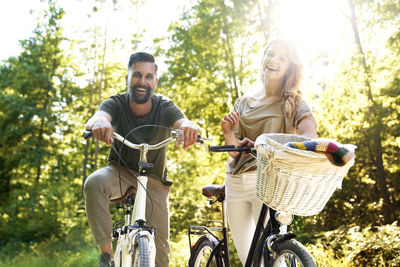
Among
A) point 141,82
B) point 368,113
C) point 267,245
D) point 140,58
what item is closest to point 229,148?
point 267,245

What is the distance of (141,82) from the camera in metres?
3.50

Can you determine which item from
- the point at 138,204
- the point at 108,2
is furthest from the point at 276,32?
the point at 138,204

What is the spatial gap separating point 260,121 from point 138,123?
1.02m

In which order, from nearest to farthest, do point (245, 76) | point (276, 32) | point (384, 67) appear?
point (384, 67), point (276, 32), point (245, 76)

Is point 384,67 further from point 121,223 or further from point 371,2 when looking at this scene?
point 121,223

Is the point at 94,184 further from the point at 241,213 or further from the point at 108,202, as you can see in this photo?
the point at 241,213

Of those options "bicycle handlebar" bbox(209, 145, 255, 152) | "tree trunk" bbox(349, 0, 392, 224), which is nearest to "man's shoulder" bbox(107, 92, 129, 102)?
"bicycle handlebar" bbox(209, 145, 255, 152)

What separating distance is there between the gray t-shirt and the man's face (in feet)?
0.49

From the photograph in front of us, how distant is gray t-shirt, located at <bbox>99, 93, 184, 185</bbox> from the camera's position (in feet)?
11.7

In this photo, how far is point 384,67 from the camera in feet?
33.5

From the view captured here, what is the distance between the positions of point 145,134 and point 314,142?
5.66 feet

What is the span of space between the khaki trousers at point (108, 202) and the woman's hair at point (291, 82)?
110 cm

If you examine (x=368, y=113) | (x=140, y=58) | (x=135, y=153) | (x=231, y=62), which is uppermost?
(x=231, y=62)

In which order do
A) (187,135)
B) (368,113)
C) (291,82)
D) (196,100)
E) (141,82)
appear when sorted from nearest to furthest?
(187,135) → (291,82) → (141,82) → (368,113) → (196,100)
